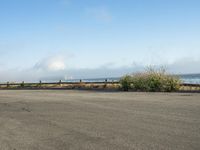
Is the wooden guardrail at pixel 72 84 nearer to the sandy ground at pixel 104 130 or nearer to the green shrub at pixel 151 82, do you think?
the green shrub at pixel 151 82

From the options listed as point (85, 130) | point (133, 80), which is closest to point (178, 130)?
point (85, 130)

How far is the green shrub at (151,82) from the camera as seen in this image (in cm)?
3553

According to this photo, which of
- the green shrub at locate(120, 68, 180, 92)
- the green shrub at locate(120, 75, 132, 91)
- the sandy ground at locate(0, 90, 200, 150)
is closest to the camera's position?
the sandy ground at locate(0, 90, 200, 150)

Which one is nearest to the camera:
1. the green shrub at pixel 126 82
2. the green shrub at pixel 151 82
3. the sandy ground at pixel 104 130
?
the sandy ground at pixel 104 130

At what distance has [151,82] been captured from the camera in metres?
36.2

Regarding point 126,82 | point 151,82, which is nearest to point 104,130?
point 151,82

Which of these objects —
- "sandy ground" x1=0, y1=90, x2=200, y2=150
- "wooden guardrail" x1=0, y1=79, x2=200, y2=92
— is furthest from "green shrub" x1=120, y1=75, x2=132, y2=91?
"sandy ground" x1=0, y1=90, x2=200, y2=150

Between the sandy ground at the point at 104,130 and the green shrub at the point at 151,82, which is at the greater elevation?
the green shrub at the point at 151,82

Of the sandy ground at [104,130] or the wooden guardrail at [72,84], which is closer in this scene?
the sandy ground at [104,130]

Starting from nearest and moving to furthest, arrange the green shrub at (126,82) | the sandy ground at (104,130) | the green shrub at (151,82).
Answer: the sandy ground at (104,130), the green shrub at (151,82), the green shrub at (126,82)

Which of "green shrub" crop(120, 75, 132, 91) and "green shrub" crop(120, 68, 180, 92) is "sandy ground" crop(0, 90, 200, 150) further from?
"green shrub" crop(120, 75, 132, 91)

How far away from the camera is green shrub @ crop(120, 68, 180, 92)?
117 ft

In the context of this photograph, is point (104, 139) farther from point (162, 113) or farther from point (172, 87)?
point (172, 87)

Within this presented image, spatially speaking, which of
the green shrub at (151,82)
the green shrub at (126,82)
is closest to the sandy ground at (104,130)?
the green shrub at (151,82)
